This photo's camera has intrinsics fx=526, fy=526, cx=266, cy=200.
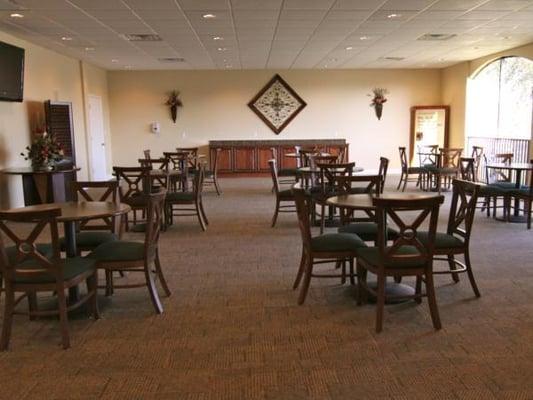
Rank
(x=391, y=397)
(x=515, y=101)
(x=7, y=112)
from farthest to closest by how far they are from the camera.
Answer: (x=515, y=101) → (x=7, y=112) → (x=391, y=397)

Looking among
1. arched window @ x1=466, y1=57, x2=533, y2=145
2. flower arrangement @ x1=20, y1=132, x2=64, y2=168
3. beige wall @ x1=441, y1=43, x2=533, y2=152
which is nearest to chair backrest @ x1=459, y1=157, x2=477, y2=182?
arched window @ x1=466, y1=57, x2=533, y2=145

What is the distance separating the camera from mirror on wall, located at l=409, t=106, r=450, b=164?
1348cm

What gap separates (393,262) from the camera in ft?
11.6

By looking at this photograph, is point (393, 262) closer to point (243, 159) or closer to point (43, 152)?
point (43, 152)

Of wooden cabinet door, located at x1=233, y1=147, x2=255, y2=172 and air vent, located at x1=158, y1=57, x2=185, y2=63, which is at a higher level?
air vent, located at x1=158, y1=57, x2=185, y2=63

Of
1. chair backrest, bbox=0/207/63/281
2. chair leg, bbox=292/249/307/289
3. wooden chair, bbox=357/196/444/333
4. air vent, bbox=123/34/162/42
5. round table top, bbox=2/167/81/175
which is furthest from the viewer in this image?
air vent, bbox=123/34/162/42

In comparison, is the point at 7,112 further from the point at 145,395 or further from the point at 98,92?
the point at 145,395

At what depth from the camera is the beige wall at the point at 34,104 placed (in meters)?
8.00

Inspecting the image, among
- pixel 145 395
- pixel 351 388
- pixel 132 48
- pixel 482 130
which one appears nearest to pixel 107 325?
pixel 145 395

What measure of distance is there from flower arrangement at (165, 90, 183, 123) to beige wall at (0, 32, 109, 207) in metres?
2.27

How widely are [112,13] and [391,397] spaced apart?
19.0ft

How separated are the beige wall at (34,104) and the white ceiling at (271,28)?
347mm

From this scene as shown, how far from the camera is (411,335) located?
346 centimetres

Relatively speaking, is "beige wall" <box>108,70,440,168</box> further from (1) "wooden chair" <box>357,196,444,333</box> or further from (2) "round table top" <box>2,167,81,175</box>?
(1) "wooden chair" <box>357,196,444,333</box>
